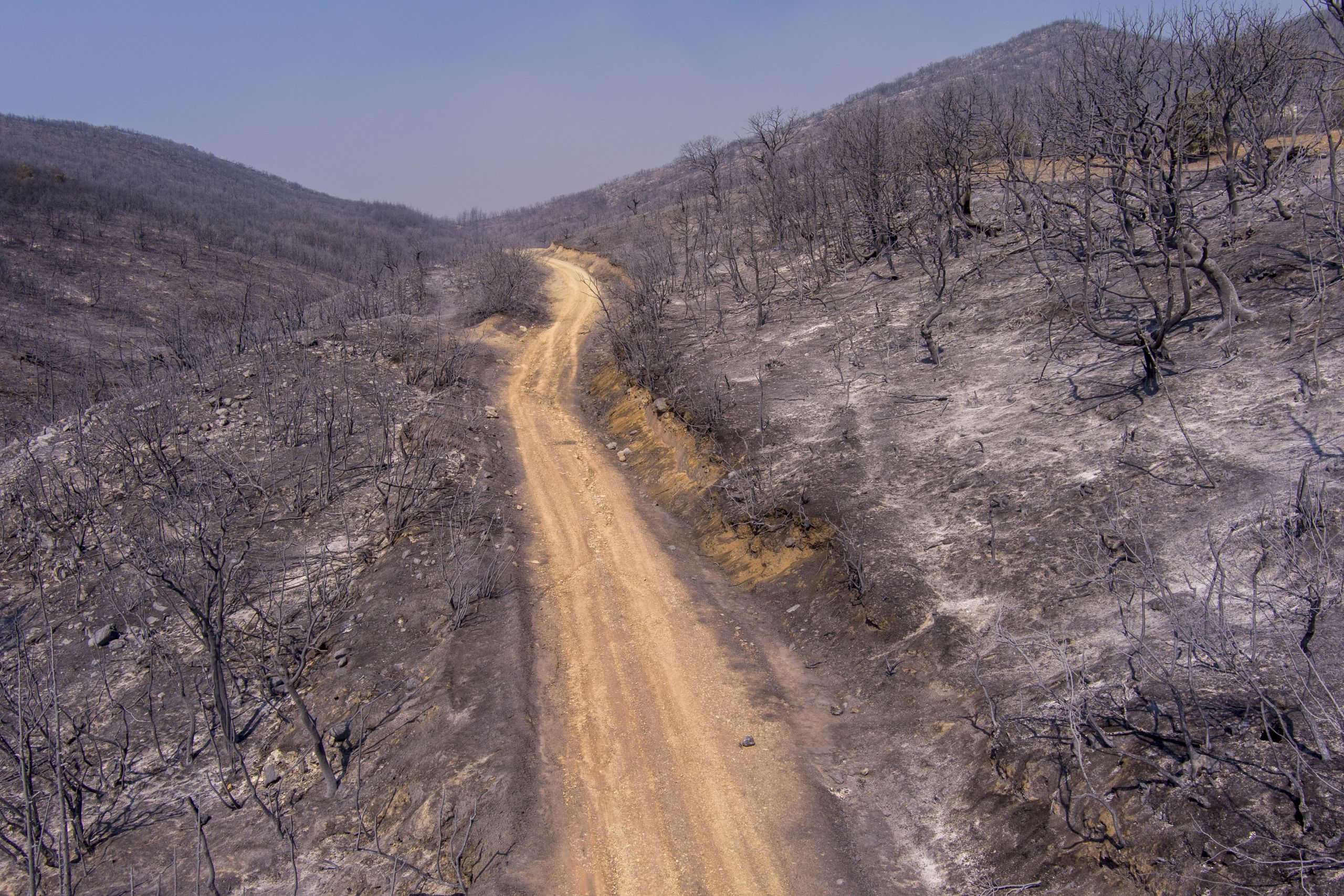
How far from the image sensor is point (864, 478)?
35.0ft

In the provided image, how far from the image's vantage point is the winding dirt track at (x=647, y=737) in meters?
6.18

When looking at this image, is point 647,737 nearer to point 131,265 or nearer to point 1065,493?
point 1065,493

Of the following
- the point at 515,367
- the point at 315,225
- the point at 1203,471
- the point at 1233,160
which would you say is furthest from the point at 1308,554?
the point at 315,225

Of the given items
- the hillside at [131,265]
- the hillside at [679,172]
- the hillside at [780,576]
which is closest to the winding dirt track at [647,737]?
the hillside at [780,576]

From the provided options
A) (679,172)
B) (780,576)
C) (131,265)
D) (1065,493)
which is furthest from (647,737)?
(679,172)

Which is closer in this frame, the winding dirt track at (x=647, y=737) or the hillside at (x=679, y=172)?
the winding dirt track at (x=647, y=737)

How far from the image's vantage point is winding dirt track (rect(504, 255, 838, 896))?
6176mm

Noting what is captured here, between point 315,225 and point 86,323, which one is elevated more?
point 315,225

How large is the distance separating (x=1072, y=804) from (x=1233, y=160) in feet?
49.5

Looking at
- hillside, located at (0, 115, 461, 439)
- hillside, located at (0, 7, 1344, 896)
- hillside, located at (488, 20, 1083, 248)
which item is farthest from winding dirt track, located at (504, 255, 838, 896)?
hillside, located at (488, 20, 1083, 248)

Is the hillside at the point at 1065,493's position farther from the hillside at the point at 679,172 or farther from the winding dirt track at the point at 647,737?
the hillside at the point at 679,172

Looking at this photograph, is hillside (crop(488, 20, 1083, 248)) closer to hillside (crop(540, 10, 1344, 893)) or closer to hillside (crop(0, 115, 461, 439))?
hillside (crop(0, 115, 461, 439))

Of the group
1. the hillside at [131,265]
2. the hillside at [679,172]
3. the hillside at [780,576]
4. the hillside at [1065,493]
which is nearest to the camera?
the hillside at [1065,493]

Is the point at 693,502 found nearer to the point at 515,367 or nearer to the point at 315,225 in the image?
the point at 515,367
